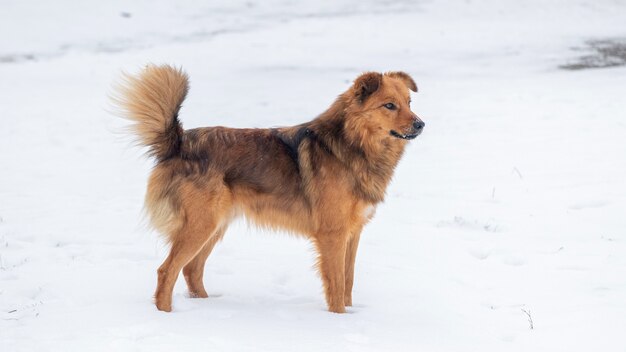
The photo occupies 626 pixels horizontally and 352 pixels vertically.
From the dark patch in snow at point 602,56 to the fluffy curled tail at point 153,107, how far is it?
11029 mm

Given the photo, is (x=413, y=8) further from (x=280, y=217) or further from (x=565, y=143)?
(x=280, y=217)

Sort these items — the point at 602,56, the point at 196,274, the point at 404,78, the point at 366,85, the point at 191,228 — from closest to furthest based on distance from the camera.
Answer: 1. the point at 191,228
2. the point at 366,85
3. the point at 196,274
4. the point at 404,78
5. the point at 602,56

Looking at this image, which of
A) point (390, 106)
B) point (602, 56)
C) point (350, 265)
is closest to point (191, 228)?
point (350, 265)

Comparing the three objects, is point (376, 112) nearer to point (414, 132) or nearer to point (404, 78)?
point (414, 132)

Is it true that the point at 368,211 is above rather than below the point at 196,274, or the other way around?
above

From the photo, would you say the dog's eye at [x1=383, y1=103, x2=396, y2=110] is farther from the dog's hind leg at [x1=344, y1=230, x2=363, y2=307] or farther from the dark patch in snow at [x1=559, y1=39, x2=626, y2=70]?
the dark patch in snow at [x1=559, y1=39, x2=626, y2=70]

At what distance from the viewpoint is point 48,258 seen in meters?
6.62

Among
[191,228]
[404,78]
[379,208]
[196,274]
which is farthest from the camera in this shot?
[379,208]

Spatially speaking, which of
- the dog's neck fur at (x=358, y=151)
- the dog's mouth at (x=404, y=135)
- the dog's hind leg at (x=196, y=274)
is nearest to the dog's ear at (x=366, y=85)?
the dog's neck fur at (x=358, y=151)

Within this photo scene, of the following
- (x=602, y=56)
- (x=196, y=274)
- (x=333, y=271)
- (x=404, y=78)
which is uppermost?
(x=404, y=78)

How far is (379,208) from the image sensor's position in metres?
8.30

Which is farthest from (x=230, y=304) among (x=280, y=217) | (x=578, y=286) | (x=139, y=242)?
(x=578, y=286)

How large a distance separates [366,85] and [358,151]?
1.60 ft

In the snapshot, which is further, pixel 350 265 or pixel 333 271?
pixel 350 265
